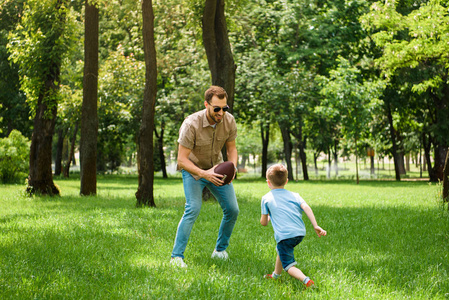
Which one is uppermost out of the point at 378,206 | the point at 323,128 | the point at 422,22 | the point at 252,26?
the point at 252,26

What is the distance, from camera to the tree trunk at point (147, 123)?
1192cm

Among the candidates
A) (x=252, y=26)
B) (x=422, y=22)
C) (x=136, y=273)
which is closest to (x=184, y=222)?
(x=136, y=273)

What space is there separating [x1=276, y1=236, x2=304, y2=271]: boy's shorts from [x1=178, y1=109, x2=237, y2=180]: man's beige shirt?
1.43 meters

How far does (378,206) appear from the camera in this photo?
41.7 ft

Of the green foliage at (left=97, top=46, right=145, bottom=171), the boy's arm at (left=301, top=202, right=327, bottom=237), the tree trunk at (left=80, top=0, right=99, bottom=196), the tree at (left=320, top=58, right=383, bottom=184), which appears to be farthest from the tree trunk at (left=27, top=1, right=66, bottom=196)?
the tree at (left=320, top=58, right=383, bottom=184)

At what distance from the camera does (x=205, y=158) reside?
18.6ft

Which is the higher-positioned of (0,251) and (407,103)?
(407,103)

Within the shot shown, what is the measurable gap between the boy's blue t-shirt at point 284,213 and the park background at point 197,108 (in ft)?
1.84

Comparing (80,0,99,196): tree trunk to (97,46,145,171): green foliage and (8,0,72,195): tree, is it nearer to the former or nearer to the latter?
(8,0,72,195): tree

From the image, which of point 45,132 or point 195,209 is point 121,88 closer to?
point 45,132

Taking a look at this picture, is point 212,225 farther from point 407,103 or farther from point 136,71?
point 407,103

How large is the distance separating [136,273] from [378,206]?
9309mm

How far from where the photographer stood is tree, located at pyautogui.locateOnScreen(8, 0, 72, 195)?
15742 mm

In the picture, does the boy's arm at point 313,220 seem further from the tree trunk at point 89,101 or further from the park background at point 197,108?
the tree trunk at point 89,101
